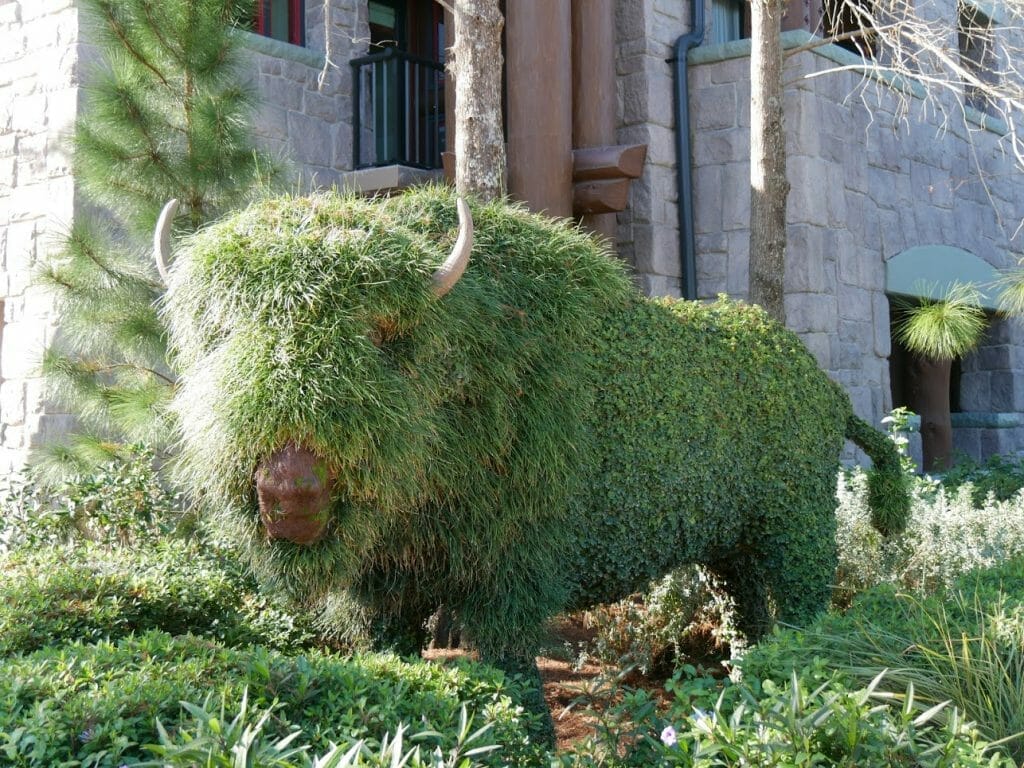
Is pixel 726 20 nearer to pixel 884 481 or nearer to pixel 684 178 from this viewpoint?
pixel 684 178

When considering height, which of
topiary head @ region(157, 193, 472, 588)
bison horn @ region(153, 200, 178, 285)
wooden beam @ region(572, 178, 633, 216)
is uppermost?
wooden beam @ region(572, 178, 633, 216)

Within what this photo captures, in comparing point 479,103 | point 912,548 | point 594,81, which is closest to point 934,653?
point 912,548

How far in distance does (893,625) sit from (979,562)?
2832 mm

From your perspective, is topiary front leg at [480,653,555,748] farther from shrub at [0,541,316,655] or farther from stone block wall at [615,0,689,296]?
stone block wall at [615,0,689,296]

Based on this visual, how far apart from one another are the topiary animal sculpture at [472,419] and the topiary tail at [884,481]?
66 centimetres

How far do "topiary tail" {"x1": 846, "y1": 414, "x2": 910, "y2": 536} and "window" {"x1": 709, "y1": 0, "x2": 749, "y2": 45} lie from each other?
16.8 feet

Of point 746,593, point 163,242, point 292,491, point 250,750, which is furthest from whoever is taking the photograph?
point 746,593

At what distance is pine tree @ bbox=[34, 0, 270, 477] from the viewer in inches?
218

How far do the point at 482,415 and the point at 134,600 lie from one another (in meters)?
1.59

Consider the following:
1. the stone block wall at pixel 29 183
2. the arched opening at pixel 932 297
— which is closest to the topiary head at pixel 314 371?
the stone block wall at pixel 29 183

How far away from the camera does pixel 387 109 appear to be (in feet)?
28.3

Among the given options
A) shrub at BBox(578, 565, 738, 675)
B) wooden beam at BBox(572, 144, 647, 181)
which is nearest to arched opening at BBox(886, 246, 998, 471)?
wooden beam at BBox(572, 144, 647, 181)

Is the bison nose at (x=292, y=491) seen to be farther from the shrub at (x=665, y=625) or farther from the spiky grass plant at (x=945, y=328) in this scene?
the spiky grass plant at (x=945, y=328)

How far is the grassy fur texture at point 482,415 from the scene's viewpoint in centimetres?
322
